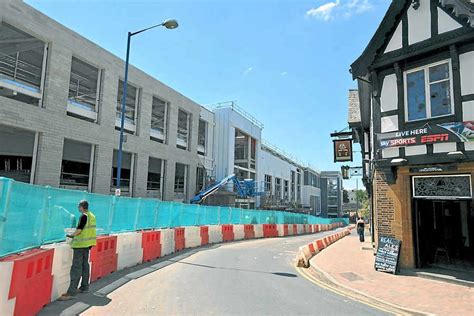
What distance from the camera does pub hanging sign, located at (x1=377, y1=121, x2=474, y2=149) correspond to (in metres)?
Answer: 9.34

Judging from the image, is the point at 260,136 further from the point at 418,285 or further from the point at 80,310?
the point at 80,310

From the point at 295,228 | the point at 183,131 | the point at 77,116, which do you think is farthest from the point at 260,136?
the point at 77,116

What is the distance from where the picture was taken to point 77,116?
2223cm

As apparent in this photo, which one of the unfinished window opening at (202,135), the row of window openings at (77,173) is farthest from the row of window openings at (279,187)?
the row of window openings at (77,173)

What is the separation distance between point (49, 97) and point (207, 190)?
17.0 metres

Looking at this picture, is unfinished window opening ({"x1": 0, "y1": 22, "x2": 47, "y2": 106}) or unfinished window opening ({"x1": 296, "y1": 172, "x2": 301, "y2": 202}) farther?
unfinished window opening ({"x1": 296, "y1": 172, "x2": 301, "y2": 202})

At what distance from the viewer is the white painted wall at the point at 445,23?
9878 mm

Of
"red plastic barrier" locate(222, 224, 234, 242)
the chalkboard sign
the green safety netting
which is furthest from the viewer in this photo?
"red plastic barrier" locate(222, 224, 234, 242)

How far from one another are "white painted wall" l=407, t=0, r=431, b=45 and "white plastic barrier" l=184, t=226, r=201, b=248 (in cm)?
1115

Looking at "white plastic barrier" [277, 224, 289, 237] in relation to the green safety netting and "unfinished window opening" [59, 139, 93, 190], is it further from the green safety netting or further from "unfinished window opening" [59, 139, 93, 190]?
"unfinished window opening" [59, 139, 93, 190]

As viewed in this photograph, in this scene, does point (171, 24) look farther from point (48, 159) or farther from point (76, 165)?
point (76, 165)

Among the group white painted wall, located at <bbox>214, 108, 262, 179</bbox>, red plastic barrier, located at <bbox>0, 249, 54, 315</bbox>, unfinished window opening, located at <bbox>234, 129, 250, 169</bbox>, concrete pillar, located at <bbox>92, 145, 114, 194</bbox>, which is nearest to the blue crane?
white painted wall, located at <bbox>214, 108, 262, 179</bbox>

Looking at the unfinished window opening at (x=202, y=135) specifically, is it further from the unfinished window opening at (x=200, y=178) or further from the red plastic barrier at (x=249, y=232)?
the red plastic barrier at (x=249, y=232)

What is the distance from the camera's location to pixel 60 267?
6.80 metres
